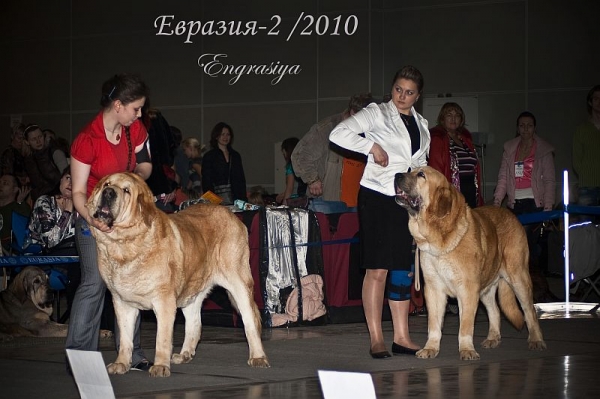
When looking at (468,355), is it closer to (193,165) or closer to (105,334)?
(105,334)

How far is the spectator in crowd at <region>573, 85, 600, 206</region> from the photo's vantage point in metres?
11.1

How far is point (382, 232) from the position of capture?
6723mm

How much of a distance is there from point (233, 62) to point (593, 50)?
6.42 meters

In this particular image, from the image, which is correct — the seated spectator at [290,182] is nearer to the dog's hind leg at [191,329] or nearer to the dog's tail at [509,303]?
the dog's tail at [509,303]

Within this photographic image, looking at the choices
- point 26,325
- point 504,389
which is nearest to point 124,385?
point 504,389

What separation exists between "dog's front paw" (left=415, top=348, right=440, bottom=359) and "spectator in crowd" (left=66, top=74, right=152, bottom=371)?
1965 mm

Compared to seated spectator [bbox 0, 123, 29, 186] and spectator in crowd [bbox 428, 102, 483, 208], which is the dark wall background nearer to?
seated spectator [bbox 0, 123, 29, 186]

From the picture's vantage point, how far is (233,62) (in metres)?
18.2

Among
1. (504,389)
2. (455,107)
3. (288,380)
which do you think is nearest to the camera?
(504,389)

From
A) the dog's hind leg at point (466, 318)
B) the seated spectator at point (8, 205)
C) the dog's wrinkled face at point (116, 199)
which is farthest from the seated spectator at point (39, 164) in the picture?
the dog's hind leg at point (466, 318)

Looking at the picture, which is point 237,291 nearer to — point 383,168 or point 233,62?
point 383,168

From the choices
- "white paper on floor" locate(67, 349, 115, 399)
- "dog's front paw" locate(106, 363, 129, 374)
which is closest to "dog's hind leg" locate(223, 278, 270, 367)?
"dog's front paw" locate(106, 363, 129, 374)

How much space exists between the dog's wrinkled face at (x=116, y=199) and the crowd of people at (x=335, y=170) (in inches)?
3.3

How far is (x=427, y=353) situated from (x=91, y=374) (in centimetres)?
316
